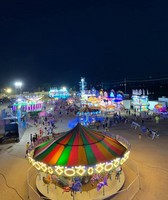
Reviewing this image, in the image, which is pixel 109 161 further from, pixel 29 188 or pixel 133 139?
pixel 133 139

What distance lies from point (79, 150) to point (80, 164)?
868mm

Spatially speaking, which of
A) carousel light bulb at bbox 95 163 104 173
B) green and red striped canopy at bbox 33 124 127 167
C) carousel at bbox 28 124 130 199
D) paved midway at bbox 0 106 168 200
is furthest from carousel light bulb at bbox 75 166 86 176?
paved midway at bbox 0 106 168 200

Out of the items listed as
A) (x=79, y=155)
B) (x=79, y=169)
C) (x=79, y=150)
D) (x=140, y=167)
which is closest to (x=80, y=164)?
(x=79, y=169)

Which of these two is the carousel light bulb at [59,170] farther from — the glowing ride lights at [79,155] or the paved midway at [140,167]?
the paved midway at [140,167]

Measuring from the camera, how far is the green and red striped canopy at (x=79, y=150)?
927 centimetres

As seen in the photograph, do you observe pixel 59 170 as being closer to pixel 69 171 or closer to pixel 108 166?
pixel 69 171

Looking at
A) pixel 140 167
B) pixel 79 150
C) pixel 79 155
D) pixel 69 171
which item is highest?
pixel 79 150

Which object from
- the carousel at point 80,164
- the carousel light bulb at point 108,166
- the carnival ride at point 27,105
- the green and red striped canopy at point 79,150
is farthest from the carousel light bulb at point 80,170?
the carnival ride at point 27,105

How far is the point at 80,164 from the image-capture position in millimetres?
9055

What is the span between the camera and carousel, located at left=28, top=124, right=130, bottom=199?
358 inches

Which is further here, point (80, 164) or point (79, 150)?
point (79, 150)

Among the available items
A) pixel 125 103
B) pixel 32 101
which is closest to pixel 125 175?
pixel 32 101

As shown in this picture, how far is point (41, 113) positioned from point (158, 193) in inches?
1208

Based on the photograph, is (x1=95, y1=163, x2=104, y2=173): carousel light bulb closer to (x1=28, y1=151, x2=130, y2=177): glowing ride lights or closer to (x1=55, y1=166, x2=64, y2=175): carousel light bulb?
(x1=28, y1=151, x2=130, y2=177): glowing ride lights
